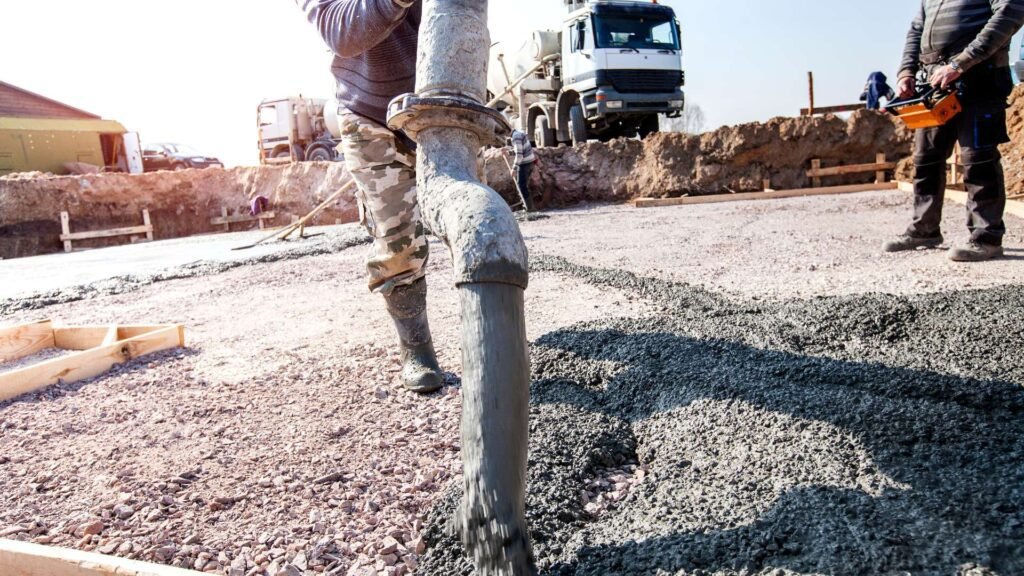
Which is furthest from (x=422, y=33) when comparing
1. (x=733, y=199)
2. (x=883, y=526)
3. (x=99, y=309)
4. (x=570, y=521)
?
(x=733, y=199)

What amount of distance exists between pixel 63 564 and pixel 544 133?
14009 millimetres

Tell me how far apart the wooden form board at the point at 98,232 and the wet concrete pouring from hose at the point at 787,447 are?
1499cm

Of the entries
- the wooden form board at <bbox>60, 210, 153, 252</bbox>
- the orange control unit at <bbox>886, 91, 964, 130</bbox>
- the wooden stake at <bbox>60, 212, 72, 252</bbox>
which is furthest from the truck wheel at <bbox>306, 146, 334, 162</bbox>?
the orange control unit at <bbox>886, 91, 964, 130</bbox>

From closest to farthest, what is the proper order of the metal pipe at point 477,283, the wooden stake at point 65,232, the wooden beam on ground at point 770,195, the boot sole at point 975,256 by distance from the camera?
the metal pipe at point 477,283 → the boot sole at point 975,256 → the wooden beam on ground at point 770,195 → the wooden stake at point 65,232

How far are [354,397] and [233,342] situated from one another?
4.66 ft

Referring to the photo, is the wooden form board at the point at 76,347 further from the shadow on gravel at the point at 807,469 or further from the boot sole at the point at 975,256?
the boot sole at the point at 975,256

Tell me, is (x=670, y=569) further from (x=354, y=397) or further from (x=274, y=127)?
(x=274, y=127)

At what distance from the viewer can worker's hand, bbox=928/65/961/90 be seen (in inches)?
143

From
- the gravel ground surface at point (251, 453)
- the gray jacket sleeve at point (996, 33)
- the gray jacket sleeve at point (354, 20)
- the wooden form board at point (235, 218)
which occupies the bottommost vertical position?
the gravel ground surface at point (251, 453)

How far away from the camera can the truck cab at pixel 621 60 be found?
12.2 m

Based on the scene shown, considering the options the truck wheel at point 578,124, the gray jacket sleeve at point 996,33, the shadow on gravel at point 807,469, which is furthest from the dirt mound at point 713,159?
the shadow on gravel at point 807,469

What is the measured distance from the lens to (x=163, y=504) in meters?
1.68

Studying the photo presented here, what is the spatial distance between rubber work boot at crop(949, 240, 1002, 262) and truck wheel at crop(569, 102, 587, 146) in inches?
Answer: 399

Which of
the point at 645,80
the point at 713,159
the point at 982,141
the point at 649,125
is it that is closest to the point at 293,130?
the point at 649,125
